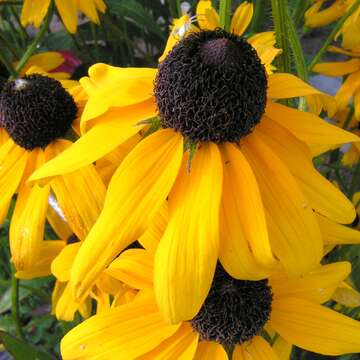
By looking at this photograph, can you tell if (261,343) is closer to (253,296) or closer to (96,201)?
(253,296)

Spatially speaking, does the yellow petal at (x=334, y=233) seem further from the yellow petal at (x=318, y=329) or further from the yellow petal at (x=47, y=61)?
the yellow petal at (x=47, y=61)

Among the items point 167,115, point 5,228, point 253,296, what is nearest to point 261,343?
point 253,296

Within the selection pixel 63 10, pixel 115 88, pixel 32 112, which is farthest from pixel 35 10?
pixel 115 88

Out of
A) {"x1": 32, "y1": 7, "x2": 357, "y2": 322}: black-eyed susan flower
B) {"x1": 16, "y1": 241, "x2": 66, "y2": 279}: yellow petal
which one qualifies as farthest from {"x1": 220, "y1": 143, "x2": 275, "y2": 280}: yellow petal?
{"x1": 16, "y1": 241, "x2": 66, "y2": 279}: yellow petal

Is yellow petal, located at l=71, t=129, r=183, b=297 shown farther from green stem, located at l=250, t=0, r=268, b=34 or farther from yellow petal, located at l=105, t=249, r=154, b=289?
green stem, located at l=250, t=0, r=268, b=34

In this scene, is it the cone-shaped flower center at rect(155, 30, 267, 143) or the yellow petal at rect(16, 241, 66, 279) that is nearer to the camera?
the cone-shaped flower center at rect(155, 30, 267, 143)

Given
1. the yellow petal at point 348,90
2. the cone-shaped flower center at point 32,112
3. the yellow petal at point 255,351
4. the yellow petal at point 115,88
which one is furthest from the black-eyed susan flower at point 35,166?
the yellow petal at point 348,90
